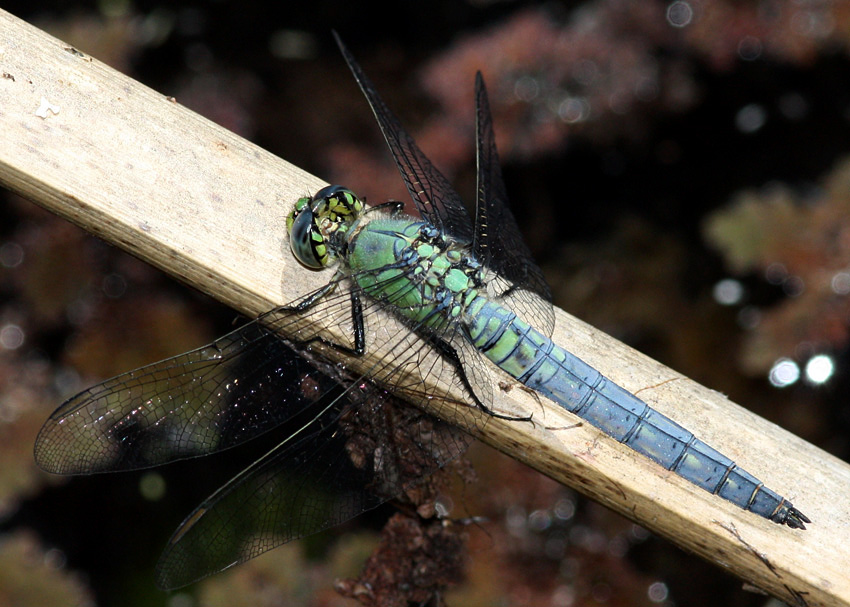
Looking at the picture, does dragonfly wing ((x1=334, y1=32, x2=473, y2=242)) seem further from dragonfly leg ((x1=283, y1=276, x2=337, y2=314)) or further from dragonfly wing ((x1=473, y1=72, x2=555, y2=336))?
dragonfly leg ((x1=283, y1=276, x2=337, y2=314))

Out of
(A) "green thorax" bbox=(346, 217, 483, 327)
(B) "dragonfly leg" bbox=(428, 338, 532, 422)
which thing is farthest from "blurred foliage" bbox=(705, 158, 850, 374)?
(B) "dragonfly leg" bbox=(428, 338, 532, 422)

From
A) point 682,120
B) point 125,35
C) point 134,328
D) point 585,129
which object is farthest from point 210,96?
point 682,120

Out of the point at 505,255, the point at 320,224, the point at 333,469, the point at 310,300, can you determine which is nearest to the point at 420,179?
the point at 505,255

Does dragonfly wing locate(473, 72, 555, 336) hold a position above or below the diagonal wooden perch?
above

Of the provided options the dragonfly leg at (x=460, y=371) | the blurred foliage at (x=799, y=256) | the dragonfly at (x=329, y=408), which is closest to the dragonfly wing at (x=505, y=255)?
the dragonfly at (x=329, y=408)

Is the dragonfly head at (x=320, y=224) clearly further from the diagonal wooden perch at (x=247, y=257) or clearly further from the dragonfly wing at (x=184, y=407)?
the dragonfly wing at (x=184, y=407)

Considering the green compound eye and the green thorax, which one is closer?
the green compound eye

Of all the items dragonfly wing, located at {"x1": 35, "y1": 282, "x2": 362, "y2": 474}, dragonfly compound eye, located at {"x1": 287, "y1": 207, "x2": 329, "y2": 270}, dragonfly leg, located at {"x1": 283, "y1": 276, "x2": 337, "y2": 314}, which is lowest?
dragonfly wing, located at {"x1": 35, "y1": 282, "x2": 362, "y2": 474}
